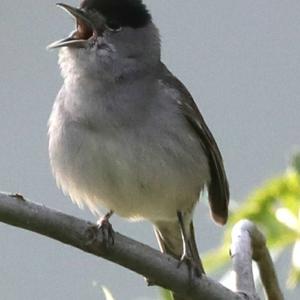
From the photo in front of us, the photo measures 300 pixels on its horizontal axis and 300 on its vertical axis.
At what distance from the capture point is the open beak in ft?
9.84

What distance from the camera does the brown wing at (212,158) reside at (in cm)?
332

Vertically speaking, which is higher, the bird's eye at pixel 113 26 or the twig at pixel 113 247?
the bird's eye at pixel 113 26

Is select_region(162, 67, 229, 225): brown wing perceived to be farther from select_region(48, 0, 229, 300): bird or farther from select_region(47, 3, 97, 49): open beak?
select_region(47, 3, 97, 49): open beak

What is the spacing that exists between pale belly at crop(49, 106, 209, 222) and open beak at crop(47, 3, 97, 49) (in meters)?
0.32

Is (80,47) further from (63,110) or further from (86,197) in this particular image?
(86,197)

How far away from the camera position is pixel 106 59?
125 inches

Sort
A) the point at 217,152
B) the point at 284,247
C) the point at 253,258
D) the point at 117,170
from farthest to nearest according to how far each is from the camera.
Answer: the point at 217,152
the point at 117,170
the point at 253,258
the point at 284,247

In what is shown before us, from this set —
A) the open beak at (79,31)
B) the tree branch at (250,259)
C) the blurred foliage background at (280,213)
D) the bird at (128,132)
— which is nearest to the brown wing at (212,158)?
the bird at (128,132)

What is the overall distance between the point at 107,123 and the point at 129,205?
367mm

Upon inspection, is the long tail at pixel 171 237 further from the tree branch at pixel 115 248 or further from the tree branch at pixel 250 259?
the tree branch at pixel 115 248

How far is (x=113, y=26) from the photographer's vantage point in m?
3.28

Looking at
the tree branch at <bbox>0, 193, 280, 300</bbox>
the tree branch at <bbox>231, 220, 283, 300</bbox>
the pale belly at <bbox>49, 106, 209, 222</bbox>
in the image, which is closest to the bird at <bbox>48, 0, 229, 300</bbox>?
the pale belly at <bbox>49, 106, 209, 222</bbox>

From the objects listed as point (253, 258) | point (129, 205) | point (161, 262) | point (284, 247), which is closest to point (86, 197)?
point (129, 205)

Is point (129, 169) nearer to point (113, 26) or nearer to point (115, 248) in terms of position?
point (113, 26)
